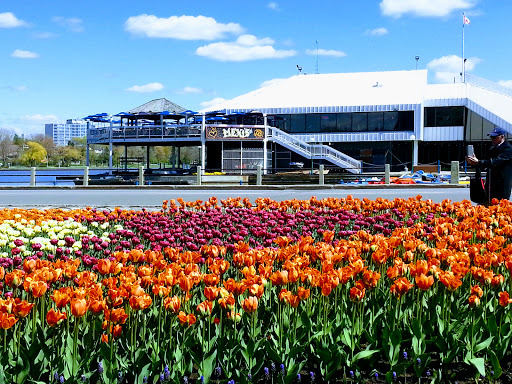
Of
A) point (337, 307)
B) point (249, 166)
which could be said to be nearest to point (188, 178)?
point (249, 166)

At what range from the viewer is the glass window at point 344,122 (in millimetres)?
60406

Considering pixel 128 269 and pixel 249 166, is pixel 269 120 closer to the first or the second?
pixel 249 166

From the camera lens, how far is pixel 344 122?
60.6 meters

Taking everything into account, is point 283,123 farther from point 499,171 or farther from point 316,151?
point 499,171

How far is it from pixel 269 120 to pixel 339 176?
52.6 ft

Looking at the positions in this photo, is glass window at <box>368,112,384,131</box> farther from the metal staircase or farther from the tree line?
the tree line

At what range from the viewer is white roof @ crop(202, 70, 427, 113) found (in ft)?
199

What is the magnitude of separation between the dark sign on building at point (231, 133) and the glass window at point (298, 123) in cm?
1228

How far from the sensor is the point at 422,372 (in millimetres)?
4320

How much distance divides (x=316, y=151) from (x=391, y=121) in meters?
12.5

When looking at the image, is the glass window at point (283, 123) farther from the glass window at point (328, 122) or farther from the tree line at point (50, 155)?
the tree line at point (50, 155)

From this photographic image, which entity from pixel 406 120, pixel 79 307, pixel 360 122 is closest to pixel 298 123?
pixel 360 122

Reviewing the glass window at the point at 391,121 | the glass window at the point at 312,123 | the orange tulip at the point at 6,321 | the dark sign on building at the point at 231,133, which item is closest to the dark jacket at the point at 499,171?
the orange tulip at the point at 6,321

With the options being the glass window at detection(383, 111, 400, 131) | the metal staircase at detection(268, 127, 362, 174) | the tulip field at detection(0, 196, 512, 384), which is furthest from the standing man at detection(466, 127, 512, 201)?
the glass window at detection(383, 111, 400, 131)
